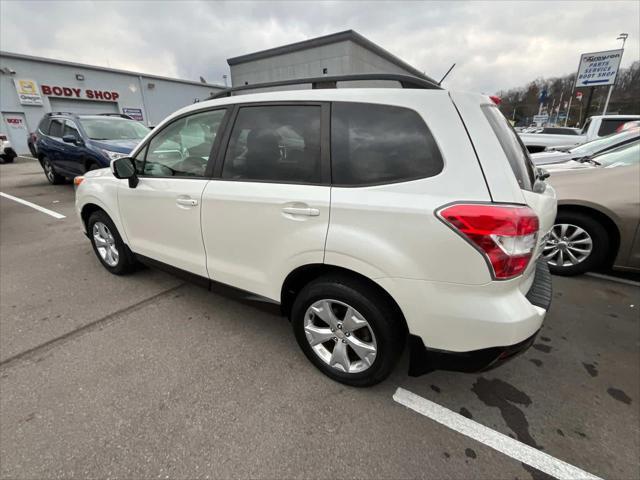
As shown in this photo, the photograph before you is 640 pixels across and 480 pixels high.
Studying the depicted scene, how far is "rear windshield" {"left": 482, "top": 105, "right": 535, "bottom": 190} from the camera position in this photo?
5.54 ft

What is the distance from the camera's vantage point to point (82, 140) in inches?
264

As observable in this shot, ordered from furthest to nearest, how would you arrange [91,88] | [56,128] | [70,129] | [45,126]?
[91,88] → [45,126] → [56,128] → [70,129]

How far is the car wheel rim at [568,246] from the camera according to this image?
3.49 m

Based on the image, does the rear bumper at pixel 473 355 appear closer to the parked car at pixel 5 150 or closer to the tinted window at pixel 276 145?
the tinted window at pixel 276 145

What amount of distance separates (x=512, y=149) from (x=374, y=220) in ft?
2.91

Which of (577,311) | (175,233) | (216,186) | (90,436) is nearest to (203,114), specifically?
(216,186)

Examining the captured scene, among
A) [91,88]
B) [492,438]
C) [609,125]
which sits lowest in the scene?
[492,438]

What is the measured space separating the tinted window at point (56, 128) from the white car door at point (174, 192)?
6.51 metres

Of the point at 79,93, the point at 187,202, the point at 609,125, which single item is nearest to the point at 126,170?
the point at 187,202

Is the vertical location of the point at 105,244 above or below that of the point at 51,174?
below

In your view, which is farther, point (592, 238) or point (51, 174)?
point (51, 174)

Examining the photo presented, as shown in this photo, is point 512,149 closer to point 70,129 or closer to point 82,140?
point 82,140

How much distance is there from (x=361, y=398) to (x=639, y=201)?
3.31 metres

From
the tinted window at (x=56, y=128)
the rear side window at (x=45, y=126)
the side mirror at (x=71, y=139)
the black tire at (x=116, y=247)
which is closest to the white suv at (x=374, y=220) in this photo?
the black tire at (x=116, y=247)
